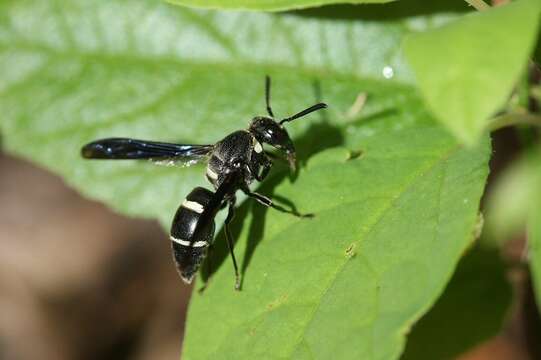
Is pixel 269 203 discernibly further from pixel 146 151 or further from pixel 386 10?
pixel 386 10

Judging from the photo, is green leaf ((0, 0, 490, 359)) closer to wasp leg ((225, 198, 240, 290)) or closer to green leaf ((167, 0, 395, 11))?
wasp leg ((225, 198, 240, 290))

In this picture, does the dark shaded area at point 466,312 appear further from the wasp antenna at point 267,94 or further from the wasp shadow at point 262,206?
the wasp antenna at point 267,94

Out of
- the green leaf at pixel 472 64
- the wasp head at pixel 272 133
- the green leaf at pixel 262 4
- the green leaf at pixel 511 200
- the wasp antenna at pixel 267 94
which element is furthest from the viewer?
the green leaf at pixel 511 200

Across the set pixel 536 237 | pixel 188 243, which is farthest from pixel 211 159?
pixel 536 237

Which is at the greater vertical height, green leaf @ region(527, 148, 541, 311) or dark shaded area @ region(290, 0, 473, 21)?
dark shaded area @ region(290, 0, 473, 21)

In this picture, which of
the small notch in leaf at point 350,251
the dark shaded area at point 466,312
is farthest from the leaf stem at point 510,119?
the dark shaded area at point 466,312

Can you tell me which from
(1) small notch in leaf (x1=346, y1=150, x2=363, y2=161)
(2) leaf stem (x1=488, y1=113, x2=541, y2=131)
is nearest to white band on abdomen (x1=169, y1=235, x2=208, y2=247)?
(1) small notch in leaf (x1=346, y1=150, x2=363, y2=161)
